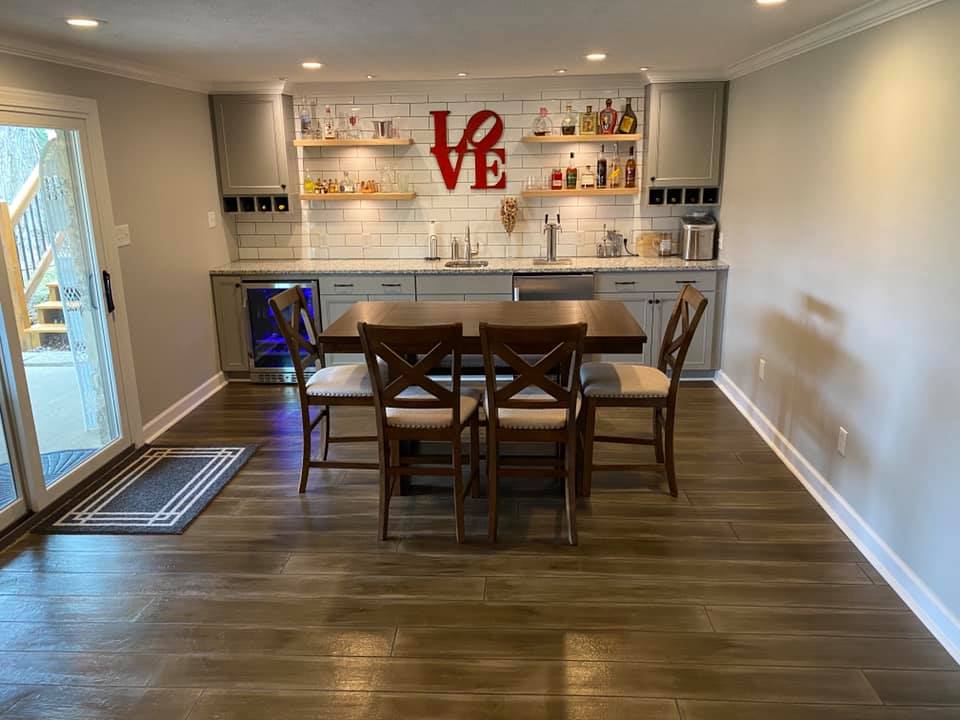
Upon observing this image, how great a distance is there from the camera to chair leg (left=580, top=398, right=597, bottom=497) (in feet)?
10.9

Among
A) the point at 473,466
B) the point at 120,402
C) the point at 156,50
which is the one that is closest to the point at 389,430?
the point at 473,466

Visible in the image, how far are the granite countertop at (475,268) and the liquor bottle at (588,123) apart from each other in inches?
38.3

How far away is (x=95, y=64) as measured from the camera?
12.5ft

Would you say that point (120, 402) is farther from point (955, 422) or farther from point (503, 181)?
point (955, 422)

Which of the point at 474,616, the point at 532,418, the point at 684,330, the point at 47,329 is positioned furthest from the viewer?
the point at 684,330

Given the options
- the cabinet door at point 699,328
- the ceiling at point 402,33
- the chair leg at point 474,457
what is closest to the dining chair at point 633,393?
the chair leg at point 474,457

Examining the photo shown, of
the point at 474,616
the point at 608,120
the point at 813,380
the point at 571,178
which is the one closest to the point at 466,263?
the point at 571,178

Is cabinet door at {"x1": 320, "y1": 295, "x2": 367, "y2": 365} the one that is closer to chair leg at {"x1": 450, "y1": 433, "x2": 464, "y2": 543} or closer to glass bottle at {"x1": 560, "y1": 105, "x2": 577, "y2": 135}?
glass bottle at {"x1": 560, "y1": 105, "x2": 577, "y2": 135}

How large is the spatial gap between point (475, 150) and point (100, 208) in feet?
9.15

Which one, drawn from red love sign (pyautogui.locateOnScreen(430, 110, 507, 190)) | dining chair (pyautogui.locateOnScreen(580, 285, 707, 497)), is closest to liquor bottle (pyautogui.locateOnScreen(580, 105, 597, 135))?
red love sign (pyautogui.locateOnScreen(430, 110, 507, 190))

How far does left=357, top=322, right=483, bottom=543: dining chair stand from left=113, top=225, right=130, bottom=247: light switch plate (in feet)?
6.52

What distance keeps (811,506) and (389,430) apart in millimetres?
2048

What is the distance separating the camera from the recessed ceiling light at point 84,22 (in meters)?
2.88

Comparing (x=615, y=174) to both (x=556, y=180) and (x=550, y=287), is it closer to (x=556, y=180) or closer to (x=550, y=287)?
(x=556, y=180)
